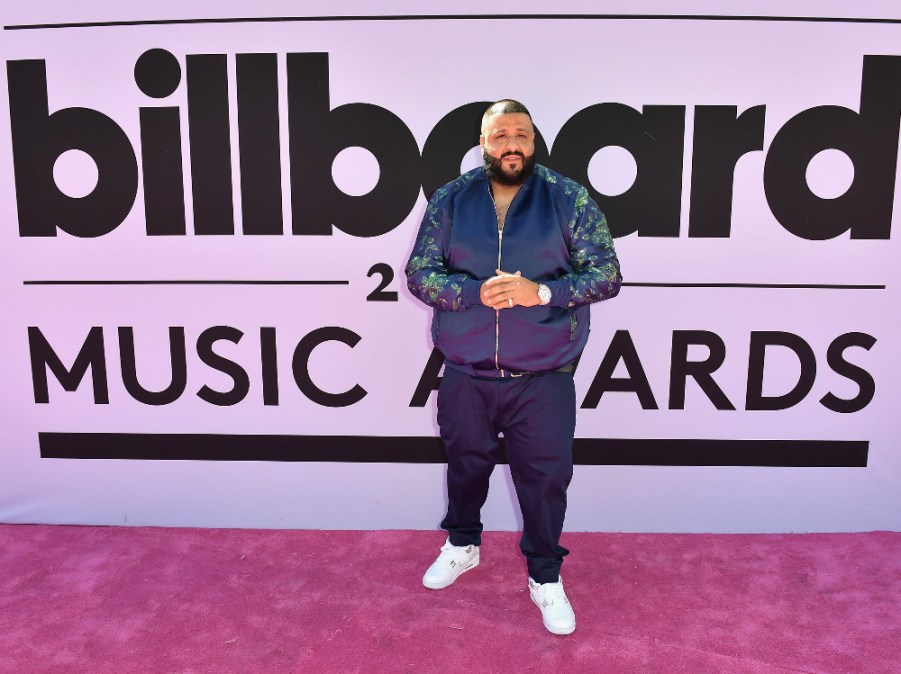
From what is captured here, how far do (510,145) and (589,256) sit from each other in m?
0.45

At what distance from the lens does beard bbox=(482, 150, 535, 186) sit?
233cm

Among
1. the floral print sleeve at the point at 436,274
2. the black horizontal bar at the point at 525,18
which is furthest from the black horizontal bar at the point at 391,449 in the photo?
the black horizontal bar at the point at 525,18

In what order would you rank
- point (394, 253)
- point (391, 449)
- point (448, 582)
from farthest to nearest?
point (391, 449), point (394, 253), point (448, 582)

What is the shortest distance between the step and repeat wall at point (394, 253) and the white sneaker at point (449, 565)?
0.41m

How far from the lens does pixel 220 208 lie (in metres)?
2.99

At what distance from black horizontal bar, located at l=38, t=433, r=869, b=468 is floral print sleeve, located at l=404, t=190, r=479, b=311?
96 cm

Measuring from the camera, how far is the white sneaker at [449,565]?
2625 mm

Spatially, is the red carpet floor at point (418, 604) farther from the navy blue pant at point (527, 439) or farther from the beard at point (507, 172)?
the beard at point (507, 172)

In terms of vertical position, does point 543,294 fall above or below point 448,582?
above

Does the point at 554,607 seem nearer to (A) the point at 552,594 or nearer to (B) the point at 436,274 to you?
(A) the point at 552,594

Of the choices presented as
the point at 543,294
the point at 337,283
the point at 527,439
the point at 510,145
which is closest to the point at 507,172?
the point at 510,145

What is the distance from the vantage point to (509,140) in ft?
7.54

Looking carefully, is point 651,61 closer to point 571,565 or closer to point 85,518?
point 571,565

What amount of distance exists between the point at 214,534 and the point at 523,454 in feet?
5.13
